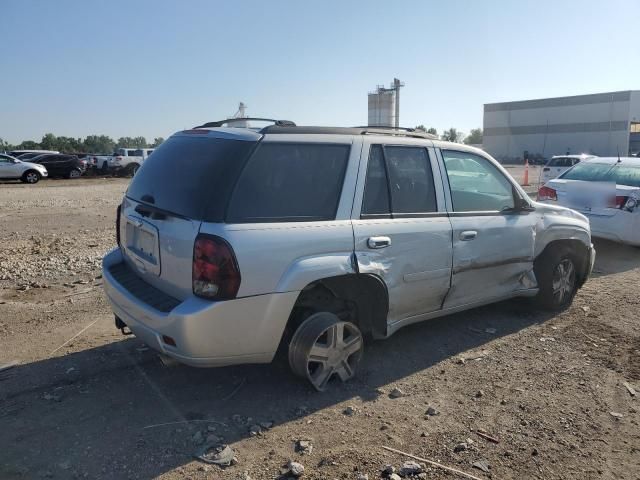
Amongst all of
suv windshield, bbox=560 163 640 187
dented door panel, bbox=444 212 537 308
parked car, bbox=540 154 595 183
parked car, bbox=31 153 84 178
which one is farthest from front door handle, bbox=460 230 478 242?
parked car, bbox=31 153 84 178

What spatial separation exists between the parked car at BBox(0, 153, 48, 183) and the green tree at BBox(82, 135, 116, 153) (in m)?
57.2

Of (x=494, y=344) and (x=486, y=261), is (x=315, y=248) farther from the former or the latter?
(x=494, y=344)

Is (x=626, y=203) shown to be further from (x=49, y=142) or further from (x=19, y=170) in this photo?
(x=49, y=142)

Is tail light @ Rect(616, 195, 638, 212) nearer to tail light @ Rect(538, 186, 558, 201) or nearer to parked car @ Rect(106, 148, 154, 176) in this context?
tail light @ Rect(538, 186, 558, 201)

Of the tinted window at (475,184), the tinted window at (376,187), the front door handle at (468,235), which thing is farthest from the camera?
the tinted window at (475,184)

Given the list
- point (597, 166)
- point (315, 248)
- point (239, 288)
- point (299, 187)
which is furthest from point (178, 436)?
point (597, 166)

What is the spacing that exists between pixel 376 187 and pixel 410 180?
1.39 feet

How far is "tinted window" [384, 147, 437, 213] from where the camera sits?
13.8 ft

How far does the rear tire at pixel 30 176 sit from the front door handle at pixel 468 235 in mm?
27956

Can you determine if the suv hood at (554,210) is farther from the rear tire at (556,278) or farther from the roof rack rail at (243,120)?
the roof rack rail at (243,120)

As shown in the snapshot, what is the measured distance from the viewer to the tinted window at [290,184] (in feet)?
11.1

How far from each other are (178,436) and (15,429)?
40.5 inches

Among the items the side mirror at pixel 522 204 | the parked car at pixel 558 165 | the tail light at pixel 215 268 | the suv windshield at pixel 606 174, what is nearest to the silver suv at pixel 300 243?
the tail light at pixel 215 268

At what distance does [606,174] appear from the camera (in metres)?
9.05
